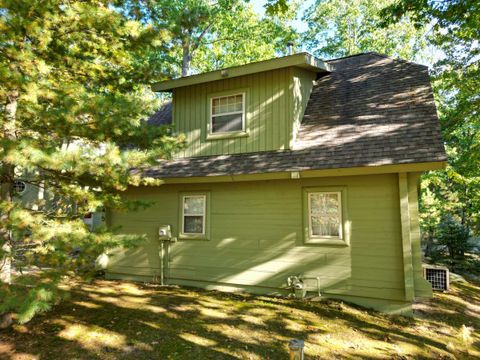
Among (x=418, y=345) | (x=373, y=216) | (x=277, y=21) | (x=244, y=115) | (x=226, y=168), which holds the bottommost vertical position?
(x=418, y=345)

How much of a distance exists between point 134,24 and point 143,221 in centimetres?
527

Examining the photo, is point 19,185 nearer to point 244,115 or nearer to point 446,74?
point 244,115

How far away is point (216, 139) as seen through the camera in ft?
27.1

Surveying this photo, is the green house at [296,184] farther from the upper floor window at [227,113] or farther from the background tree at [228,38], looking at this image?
the background tree at [228,38]

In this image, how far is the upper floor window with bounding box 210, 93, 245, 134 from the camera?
8.15 metres

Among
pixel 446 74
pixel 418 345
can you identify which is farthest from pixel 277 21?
pixel 418 345

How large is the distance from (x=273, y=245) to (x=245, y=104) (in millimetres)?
3579

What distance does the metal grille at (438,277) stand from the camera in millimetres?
8352

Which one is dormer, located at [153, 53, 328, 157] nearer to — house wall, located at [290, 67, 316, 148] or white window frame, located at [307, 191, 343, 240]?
house wall, located at [290, 67, 316, 148]

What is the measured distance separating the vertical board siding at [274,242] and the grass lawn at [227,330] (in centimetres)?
61

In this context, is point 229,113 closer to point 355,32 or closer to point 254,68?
point 254,68

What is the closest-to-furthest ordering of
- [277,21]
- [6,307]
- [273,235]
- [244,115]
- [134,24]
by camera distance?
[6,307], [134,24], [273,235], [244,115], [277,21]

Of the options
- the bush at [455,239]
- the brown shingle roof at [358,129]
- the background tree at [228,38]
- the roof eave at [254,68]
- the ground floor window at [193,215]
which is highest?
→ the background tree at [228,38]

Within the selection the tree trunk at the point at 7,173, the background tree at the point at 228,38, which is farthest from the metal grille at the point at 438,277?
the background tree at the point at 228,38
